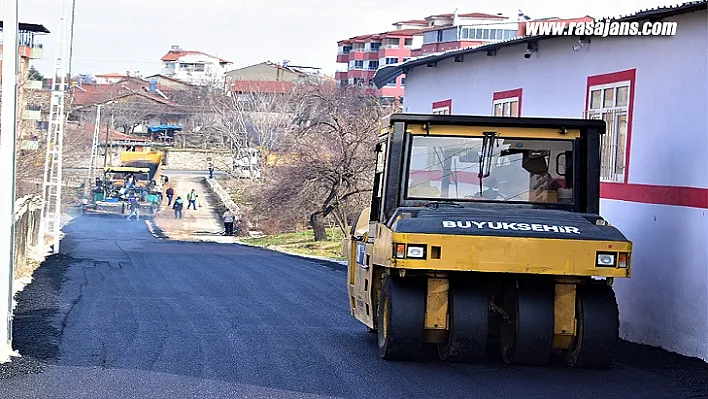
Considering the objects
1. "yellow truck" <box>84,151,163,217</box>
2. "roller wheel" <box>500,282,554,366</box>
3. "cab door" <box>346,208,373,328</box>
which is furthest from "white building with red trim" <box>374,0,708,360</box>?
"yellow truck" <box>84,151,163,217</box>

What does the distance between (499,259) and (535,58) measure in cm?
866

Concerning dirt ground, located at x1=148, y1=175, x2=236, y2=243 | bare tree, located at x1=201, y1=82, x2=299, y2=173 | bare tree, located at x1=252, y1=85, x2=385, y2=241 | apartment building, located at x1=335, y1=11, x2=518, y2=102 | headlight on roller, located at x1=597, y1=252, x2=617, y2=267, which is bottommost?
dirt ground, located at x1=148, y1=175, x2=236, y2=243

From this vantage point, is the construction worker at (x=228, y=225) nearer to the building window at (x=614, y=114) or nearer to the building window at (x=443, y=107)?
the building window at (x=443, y=107)

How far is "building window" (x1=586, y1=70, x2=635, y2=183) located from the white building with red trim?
0.6 inches

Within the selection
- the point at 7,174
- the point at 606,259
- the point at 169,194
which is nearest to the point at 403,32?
the point at 169,194

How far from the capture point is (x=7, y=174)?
11.1 m

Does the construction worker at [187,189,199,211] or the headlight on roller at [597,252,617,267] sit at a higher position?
the headlight on roller at [597,252,617,267]

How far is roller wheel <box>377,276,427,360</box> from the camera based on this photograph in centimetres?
1082

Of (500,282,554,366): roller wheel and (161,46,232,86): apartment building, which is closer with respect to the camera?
(500,282,554,366): roller wheel

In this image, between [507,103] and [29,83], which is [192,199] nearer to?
[29,83]

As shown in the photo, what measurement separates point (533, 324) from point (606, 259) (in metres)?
0.98

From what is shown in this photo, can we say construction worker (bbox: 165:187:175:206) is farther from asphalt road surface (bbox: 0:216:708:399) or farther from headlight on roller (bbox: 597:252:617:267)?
headlight on roller (bbox: 597:252:617:267)

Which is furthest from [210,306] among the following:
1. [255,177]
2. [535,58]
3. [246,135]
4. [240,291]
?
[246,135]

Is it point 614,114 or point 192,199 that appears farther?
point 192,199
